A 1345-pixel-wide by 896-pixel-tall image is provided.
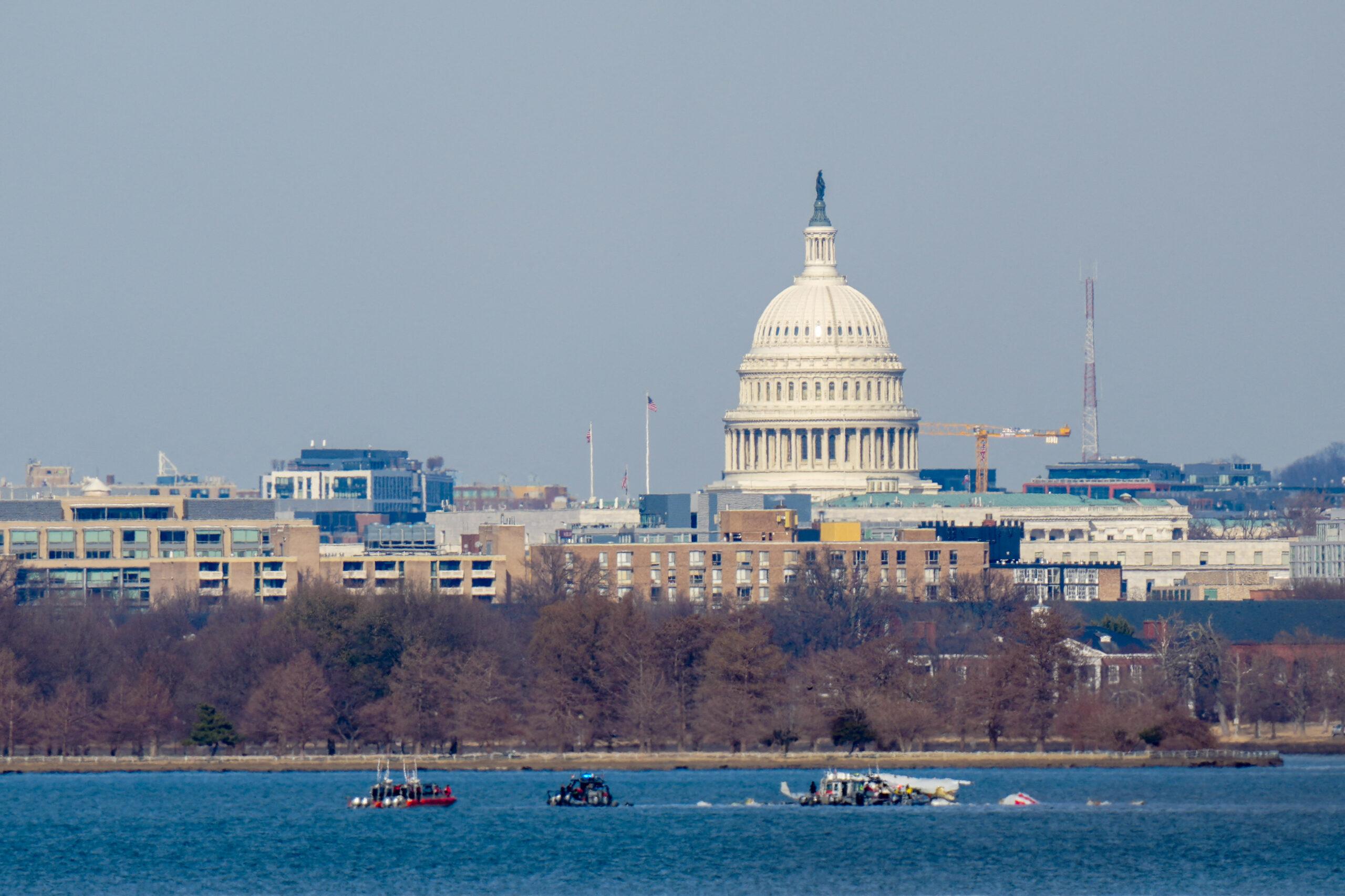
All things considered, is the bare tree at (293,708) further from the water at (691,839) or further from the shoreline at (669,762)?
the water at (691,839)

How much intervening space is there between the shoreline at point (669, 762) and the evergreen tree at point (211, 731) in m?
0.67

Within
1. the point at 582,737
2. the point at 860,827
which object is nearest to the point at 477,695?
the point at 582,737

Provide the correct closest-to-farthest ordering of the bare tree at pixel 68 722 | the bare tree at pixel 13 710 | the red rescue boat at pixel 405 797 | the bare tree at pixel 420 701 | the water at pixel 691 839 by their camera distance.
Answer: the water at pixel 691 839 → the red rescue boat at pixel 405 797 → the bare tree at pixel 420 701 → the bare tree at pixel 68 722 → the bare tree at pixel 13 710

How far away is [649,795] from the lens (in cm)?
14950

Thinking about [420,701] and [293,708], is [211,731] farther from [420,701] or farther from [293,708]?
[420,701]

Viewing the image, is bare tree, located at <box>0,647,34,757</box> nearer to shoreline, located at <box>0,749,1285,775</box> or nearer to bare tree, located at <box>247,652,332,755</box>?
shoreline, located at <box>0,749,1285,775</box>

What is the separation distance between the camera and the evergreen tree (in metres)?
165

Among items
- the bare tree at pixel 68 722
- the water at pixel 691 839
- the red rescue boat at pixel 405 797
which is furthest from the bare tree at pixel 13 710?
the red rescue boat at pixel 405 797

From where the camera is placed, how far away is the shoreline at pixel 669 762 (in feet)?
522

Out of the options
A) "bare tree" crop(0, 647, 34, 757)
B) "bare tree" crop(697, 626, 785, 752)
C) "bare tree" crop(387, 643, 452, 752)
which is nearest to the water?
"bare tree" crop(697, 626, 785, 752)

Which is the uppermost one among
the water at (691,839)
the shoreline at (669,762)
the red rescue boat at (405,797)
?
the shoreline at (669,762)

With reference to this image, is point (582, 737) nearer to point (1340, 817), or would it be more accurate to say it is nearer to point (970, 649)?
point (970, 649)

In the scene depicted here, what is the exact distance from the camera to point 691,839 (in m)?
136

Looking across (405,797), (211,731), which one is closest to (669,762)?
(405,797)
